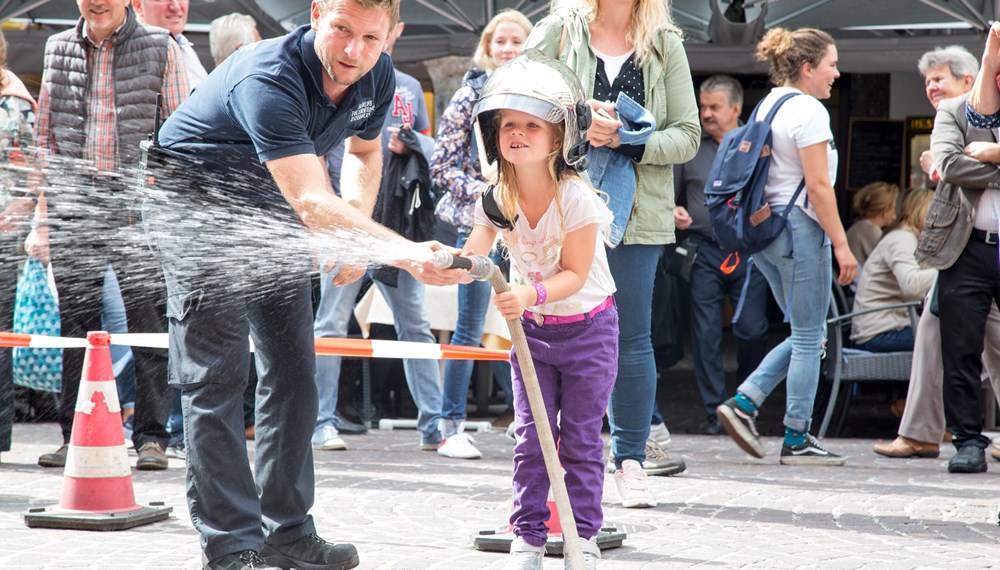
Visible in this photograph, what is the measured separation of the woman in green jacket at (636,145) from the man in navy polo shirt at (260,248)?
4.56 ft

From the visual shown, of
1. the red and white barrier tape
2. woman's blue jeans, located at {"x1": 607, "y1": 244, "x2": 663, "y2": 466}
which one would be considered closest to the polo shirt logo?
woman's blue jeans, located at {"x1": 607, "y1": 244, "x2": 663, "y2": 466}

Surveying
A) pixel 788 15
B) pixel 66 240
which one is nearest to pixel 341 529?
pixel 66 240

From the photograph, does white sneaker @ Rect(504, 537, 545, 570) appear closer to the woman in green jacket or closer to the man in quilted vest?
the woman in green jacket

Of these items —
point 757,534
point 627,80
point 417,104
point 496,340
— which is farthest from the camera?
point 496,340

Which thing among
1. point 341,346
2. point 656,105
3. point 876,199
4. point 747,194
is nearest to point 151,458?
point 341,346

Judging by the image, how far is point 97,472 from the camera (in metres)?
4.81

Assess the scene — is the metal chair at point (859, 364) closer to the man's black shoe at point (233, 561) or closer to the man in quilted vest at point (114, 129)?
the man in quilted vest at point (114, 129)

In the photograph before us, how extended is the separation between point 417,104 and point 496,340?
5.62 feet

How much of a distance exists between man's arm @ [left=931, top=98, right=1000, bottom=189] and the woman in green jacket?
1790 mm

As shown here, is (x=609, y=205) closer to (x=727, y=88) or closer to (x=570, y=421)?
(x=570, y=421)

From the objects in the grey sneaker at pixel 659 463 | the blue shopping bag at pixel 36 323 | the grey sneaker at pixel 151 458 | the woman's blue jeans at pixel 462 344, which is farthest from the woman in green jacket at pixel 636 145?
the blue shopping bag at pixel 36 323

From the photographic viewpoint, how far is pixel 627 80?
17.5 ft

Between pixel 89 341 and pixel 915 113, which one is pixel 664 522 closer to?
pixel 89 341

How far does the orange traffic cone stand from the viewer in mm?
4742
